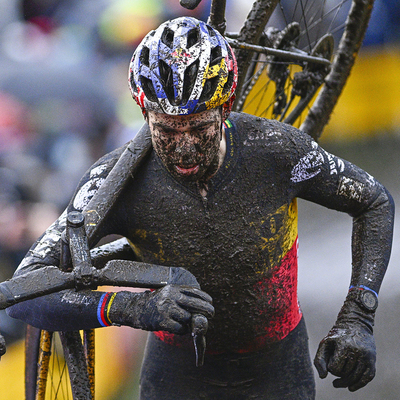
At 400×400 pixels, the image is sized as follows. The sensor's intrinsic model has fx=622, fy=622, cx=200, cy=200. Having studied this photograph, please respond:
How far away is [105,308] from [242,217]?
461 millimetres

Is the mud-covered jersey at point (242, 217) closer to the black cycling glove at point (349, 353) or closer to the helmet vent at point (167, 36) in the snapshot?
the black cycling glove at point (349, 353)

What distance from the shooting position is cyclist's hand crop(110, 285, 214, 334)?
141 centimetres

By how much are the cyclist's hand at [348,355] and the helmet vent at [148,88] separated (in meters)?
0.80

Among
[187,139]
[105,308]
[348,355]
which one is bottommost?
[348,355]

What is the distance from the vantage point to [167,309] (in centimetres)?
141

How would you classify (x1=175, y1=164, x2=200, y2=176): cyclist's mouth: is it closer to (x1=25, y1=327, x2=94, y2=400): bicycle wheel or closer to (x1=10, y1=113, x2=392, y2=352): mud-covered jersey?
(x1=10, y1=113, x2=392, y2=352): mud-covered jersey

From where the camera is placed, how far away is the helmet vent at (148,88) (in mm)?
1522

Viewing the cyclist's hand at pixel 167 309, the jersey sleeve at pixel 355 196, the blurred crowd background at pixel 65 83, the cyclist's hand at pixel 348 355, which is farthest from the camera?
the blurred crowd background at pixel 65 83

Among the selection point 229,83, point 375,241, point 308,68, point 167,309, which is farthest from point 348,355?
point 308,68

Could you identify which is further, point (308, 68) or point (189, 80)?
point (308, 68)

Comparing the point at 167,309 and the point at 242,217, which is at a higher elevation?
the point at 242,217

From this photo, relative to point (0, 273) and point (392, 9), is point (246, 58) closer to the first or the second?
point (0, 273)

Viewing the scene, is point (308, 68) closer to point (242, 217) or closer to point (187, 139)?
point (242, 217)

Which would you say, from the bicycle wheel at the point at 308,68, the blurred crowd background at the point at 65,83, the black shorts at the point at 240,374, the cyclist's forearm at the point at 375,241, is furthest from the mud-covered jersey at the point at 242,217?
the blurred crowd background at the point at 65,83
